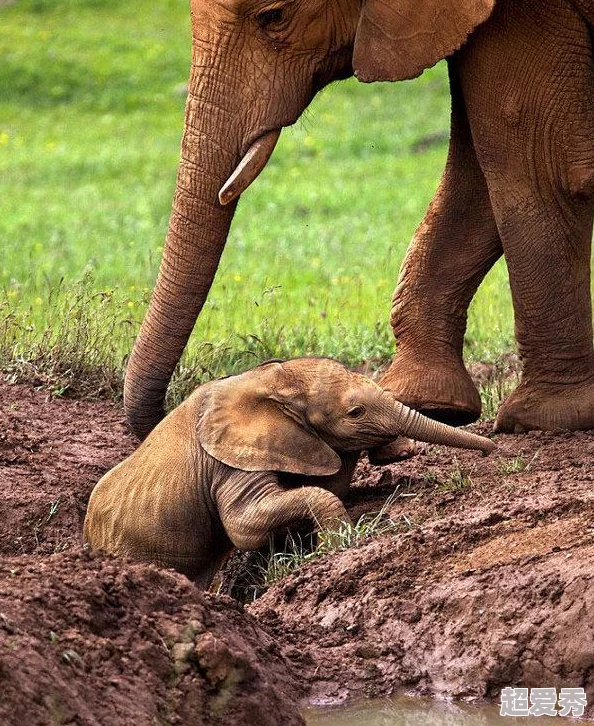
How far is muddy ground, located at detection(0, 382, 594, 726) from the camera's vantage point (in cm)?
463

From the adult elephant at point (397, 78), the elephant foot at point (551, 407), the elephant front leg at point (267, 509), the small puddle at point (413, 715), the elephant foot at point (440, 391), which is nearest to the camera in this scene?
the small puddle at point (413, 715)

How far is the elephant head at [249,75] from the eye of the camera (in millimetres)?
6785

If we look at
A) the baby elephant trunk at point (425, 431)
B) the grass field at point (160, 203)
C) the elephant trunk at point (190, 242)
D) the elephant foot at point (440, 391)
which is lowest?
the grass field at point (160, 203)

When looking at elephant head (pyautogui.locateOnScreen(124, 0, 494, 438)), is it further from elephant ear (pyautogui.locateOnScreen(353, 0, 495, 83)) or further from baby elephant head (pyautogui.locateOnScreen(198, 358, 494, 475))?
baby elephant head (pyautogui.locateOnScreen(198, 358, 494, 475))

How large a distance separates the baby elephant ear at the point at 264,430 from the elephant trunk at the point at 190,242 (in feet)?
1.07

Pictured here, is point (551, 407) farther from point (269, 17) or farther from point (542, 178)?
point (269, 17)

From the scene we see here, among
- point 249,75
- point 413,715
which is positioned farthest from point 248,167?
point 413,715

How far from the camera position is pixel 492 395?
28.7 ft

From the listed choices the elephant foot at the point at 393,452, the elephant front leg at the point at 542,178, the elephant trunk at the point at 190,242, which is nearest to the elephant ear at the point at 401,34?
the elephant front leg at the point at 542,178

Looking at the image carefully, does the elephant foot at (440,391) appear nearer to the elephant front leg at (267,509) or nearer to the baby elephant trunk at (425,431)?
the baby elephant trunk at (425,431)

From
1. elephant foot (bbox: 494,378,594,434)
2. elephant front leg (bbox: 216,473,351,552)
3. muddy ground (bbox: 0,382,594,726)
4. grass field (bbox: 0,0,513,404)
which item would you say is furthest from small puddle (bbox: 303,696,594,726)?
grass field (bbox: 0,0,513,404)

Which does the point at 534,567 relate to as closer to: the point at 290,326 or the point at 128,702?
the point at 128,702

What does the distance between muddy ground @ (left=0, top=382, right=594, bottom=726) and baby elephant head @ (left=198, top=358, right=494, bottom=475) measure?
10.7 inches

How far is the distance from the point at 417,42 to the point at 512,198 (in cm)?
78
